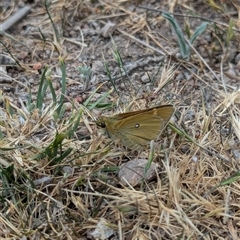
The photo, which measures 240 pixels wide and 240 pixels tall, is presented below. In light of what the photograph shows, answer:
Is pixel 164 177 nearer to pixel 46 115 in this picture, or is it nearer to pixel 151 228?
pixel 151 228

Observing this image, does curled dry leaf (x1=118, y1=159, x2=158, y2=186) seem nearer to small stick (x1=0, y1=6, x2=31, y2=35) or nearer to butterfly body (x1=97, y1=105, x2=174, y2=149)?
butterfly body (x1=97, y1=105, x2=174, y2=149)

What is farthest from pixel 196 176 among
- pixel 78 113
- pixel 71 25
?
pixel 71 25

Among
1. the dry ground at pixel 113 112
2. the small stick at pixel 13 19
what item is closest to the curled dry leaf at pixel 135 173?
the dry ground at pixel 113 112

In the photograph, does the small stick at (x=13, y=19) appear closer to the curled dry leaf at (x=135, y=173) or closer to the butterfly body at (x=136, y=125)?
the butterfly body at (x=136, y=125)

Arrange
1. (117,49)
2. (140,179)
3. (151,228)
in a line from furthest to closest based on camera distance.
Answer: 1. (117,49)
2. (140,179)
3. (151,228)

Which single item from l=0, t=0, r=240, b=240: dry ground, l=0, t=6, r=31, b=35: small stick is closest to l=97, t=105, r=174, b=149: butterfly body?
l=0, t=0, r=240, b=240: dry ground
